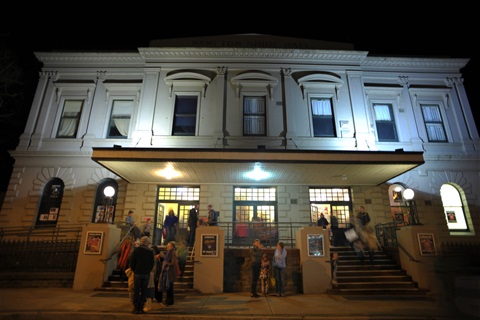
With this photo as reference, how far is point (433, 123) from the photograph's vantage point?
17719 millimetres

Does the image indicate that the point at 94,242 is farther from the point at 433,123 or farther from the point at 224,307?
the point at 433,123

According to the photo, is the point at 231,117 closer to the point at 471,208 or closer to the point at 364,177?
the point at 364,177

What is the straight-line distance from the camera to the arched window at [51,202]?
612 inches

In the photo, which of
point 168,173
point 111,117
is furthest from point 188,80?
point 168,173

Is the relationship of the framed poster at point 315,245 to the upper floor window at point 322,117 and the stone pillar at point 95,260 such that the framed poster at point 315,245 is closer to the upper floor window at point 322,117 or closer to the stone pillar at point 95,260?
the upper floor window at point 322,117

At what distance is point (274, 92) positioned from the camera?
1766cm

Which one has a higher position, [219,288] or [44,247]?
[44,247]

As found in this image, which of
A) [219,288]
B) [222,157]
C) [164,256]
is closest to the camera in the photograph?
[164,256]

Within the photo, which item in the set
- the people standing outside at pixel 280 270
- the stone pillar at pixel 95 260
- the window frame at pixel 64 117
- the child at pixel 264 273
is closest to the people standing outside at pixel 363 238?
the people standing outside at pixel 280 270

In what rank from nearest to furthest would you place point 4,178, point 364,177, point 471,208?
point 364,177 < point 471,208 < point 4,178

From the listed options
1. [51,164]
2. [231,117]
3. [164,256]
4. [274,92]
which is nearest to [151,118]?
[231,117]

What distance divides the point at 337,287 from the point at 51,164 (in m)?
16.0

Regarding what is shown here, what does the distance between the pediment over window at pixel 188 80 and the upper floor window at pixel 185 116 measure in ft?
2.24

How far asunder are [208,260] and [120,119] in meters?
11.0
